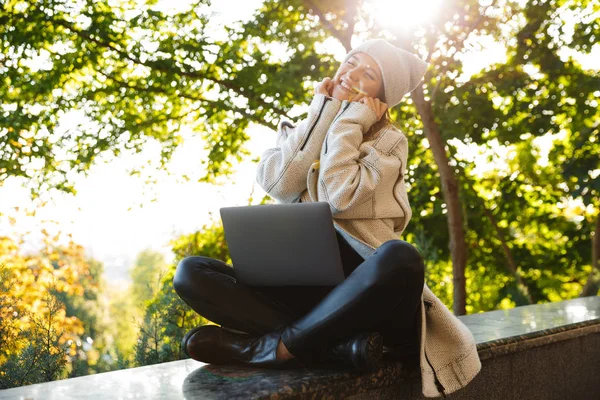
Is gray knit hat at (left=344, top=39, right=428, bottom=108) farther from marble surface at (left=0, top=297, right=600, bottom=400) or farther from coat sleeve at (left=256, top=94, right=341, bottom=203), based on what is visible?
marble surface at (left=0, top=297, right=600, bottom=400)

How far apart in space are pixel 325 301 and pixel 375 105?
2.30 feet

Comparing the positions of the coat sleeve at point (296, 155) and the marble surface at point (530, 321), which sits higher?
the coat sleeve at point (296, 155)

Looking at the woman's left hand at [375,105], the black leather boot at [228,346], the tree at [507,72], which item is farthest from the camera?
the tree at [507,72]

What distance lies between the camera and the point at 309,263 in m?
1.71

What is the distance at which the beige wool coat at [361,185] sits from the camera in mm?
1758

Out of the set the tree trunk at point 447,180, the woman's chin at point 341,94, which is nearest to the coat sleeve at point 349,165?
the woman's chin at point 341,94

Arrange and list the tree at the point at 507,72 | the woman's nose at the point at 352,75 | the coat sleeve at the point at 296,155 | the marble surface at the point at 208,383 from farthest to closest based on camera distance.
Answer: the tree at the point at 507,72
the woman's nose at the point at 352,75
the coat sleeve at the point at 296,155
the marble surface at the point at 208,383

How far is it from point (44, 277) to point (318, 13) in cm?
244

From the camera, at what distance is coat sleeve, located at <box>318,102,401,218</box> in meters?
1.78

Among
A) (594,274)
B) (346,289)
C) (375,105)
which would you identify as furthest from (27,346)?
(594,274)

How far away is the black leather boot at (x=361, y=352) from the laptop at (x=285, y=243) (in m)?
0.18

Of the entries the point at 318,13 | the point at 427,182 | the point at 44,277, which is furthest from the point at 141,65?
the point at 427,182

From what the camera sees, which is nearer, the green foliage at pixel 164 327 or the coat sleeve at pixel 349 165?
the coat sleeve at pixel 349 165

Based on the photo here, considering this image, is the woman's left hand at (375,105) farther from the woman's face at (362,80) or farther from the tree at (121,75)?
the tree at (121,75)
